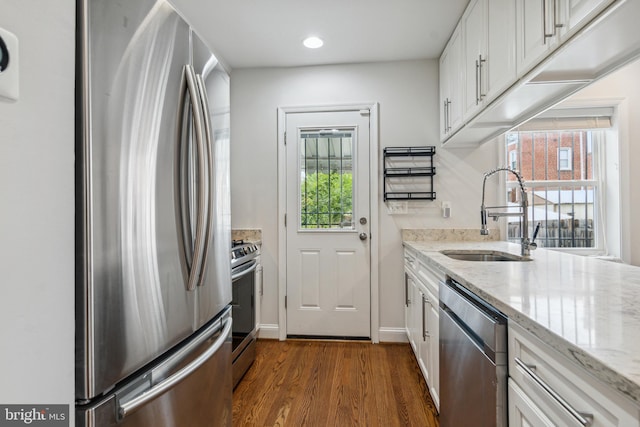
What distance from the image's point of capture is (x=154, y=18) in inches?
35.0

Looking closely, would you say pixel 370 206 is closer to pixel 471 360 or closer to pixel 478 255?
pixel 478 255

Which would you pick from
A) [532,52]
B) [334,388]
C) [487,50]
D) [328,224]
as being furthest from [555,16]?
[334,388]

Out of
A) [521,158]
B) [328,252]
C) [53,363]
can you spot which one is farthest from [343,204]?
[53,363]

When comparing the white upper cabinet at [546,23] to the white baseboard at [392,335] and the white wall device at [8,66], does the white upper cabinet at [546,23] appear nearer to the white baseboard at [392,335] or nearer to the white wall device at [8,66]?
the white wall device at [8,66]

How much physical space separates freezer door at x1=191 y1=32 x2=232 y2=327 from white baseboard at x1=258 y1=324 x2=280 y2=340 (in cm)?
171

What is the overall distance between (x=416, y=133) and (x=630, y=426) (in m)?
2.59

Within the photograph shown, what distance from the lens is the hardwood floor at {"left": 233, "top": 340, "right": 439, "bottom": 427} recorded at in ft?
5.86

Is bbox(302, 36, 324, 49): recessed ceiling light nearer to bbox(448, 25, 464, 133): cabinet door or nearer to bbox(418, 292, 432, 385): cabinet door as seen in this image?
bbox(448, 25, 464, 133): cabinet door

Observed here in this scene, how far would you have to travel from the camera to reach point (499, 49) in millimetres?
1582

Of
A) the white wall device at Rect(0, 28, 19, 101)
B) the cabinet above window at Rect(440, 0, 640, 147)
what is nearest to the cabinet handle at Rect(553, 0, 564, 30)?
the cabinet above window at Rect(440, 0, 640, 147)

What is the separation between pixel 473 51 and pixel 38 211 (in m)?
2.25

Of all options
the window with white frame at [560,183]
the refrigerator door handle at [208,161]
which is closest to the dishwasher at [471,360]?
the refrigerator door handle at [208,161]

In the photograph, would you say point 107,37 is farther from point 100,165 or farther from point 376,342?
point 376,342

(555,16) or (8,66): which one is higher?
(555,16)
